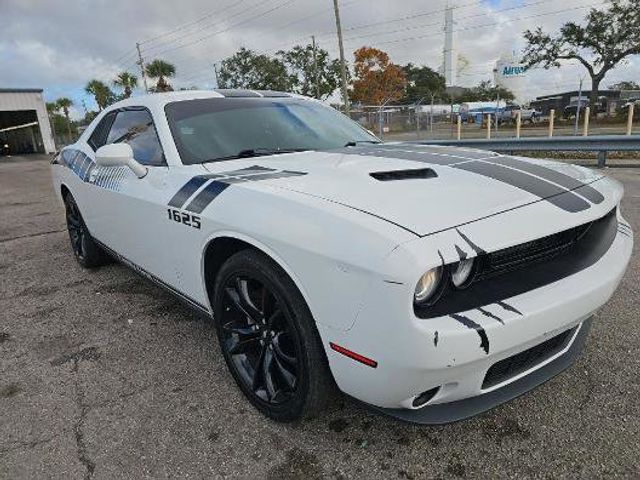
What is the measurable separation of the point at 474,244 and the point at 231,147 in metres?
1.68

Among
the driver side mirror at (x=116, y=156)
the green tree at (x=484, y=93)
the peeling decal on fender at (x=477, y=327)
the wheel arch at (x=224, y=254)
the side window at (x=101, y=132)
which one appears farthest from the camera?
the green tree at (x=484, y=93)

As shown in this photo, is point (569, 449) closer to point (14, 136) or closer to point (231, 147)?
point (231, 147)

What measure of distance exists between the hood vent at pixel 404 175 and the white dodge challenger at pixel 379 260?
0.05 ft

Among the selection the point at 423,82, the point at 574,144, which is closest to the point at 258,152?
the point at 574,144

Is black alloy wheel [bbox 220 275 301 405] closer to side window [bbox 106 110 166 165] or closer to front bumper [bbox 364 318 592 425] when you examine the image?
front bumper [bbox 364 318 592 425]

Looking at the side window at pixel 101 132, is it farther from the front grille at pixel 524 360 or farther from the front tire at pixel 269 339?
the front grille at pixel 524 360

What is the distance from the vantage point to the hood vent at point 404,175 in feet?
7.02

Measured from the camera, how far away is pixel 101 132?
402 cm

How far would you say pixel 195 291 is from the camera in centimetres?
255

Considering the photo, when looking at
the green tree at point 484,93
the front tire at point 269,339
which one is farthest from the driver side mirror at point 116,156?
the green tree at point 484,93

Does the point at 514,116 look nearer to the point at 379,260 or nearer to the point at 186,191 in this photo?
the point at 186,191

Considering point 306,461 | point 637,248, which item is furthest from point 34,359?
point 637,248

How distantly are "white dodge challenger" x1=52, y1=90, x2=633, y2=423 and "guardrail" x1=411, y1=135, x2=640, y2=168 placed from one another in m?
5.79

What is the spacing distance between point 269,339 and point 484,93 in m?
75.7
